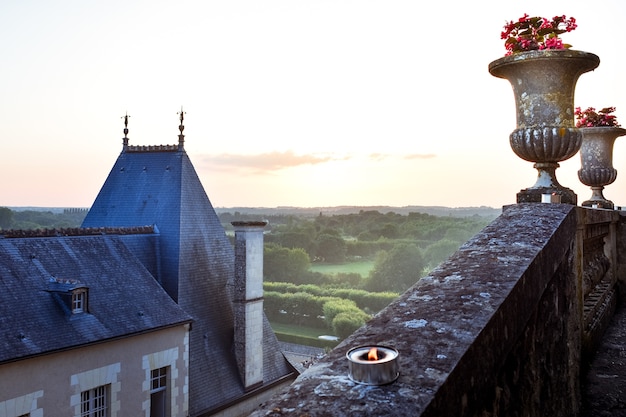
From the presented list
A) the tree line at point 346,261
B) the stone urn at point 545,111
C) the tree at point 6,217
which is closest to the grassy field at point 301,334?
the tree line at point 346,261

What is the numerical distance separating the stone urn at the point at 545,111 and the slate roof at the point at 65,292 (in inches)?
305

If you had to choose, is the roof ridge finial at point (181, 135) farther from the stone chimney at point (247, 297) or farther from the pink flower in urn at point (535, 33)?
the pink flower in urn at point (535, 33)

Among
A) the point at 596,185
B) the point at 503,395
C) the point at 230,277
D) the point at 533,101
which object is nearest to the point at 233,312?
the point at 230,277

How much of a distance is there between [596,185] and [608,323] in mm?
2511

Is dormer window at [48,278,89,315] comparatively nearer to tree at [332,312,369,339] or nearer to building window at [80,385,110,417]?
building window at [80,385,110,417]

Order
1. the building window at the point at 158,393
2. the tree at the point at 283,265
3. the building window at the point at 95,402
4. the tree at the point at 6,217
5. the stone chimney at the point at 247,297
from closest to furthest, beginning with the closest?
the building window at the point at 95,402
the building window at the point at 158,393
the stone chimney at the point at 247,297
the tree at the point at 6,217
the tree at the point at 283,265

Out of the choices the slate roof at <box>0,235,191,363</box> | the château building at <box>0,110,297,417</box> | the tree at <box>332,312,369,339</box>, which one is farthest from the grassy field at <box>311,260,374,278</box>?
the slate roof at <box>0,235,191,363</box>

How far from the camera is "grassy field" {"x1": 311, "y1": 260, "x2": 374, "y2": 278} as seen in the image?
60.5 metres

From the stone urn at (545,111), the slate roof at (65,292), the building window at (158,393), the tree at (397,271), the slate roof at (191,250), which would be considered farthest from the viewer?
the tree at (397,271)

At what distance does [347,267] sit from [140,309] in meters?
54.3

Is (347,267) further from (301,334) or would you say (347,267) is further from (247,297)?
(247,297)

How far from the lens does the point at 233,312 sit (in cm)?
1395

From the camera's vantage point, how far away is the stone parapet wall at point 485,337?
1.34 meters

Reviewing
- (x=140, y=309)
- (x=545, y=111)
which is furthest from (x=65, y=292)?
(x=545, y=111)
